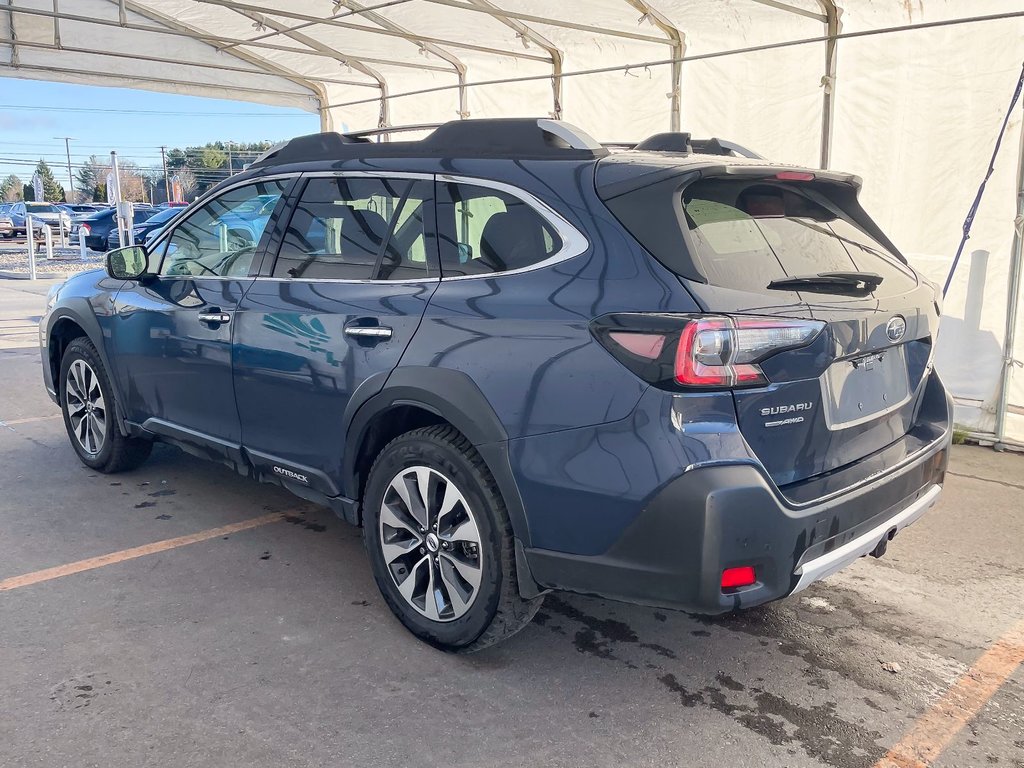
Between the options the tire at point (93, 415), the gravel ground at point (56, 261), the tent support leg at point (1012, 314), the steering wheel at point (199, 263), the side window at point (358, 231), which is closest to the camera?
the side window at point (358, 231)

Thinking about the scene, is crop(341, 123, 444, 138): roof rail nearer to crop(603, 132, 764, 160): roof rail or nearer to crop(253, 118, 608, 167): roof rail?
crop(253, 118, 608, 167): roof rail

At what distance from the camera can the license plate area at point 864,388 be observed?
279cm

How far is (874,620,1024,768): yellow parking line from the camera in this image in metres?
2.67

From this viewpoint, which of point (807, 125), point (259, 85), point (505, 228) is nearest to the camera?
point (505, 228)

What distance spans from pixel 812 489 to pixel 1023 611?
1.65 metres

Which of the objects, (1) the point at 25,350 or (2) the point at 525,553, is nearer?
(2) the point at 525,553

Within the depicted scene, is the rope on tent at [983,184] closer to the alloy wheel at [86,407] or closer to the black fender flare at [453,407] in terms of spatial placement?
the black fender flare at [453,407]

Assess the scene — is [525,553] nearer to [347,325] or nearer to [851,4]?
[347,325]

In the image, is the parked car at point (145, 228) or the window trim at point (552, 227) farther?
the parked car at point (145, 228)

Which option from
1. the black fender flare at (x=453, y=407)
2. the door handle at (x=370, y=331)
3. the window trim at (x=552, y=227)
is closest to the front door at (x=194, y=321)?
the door handle at (x=370, y=331)

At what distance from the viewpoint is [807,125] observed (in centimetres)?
792

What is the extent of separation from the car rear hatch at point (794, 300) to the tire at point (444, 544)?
921mm

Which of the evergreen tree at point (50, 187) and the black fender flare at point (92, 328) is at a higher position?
the evergreen tree at point (50, 187)

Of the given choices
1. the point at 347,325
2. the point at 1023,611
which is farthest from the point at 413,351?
the point at 1023,611
